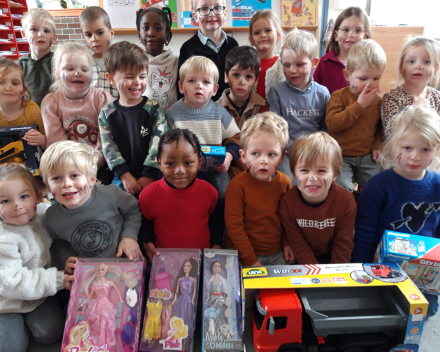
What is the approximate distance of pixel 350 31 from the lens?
85.1 inches

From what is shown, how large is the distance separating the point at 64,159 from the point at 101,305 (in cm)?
60

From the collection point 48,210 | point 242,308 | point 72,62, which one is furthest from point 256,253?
point 72,62

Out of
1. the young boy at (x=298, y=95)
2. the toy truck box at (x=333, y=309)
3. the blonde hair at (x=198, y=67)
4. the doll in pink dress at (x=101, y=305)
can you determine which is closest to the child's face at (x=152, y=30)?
the blonde hair at (x=198, y=67)

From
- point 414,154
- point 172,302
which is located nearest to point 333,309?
point 172,302

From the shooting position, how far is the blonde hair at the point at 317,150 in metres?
1.33

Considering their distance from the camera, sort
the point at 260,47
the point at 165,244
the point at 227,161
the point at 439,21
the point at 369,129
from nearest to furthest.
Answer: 1. the point at 165,244
2. the point at 227,161
3. the point at 369,129
4. the point at 260,47
5. the point at 439,21

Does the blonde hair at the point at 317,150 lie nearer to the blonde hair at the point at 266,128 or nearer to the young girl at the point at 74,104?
the blonde hair at the point at 266,128

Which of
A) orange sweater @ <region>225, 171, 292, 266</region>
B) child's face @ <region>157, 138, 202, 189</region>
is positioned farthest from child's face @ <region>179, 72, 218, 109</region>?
orange sweater @ <region>225, 171, 292, 266</region>

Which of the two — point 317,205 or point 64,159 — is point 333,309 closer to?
point 317,205

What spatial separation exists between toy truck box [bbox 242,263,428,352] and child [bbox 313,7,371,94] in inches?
57.1

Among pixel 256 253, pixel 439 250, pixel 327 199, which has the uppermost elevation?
pixel 327 199

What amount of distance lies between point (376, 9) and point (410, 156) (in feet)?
12.3

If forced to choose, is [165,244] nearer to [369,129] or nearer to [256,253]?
[256,253]

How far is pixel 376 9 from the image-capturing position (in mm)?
4176
